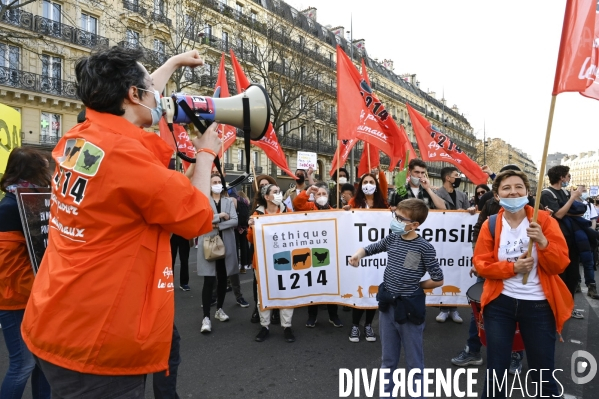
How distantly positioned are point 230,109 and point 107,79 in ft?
1.69

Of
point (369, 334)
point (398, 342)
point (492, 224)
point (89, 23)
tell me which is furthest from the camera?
point (89, 23)

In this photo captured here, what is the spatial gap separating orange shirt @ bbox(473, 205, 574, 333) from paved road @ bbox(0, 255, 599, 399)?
4.13ft

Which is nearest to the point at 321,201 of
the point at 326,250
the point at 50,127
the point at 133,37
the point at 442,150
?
the point at 326,250

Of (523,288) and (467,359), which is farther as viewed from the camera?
(467,359)

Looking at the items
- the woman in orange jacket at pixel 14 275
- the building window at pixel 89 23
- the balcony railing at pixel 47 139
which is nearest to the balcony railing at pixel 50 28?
the building window at pixel 89 23

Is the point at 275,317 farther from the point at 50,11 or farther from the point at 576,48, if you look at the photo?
the point at 50,11

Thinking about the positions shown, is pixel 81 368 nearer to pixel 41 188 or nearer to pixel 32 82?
pixel 41 188

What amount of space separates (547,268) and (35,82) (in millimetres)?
25910

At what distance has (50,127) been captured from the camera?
901 inches

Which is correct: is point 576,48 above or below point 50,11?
below

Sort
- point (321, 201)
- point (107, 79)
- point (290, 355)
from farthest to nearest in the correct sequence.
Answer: point (321, 201)
point (290, 355)
point (107, 79)

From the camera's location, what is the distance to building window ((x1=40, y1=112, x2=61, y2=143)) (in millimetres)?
22500

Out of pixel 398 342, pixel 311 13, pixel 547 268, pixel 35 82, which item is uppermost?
pixel 311 13

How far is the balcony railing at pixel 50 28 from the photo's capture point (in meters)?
21.0
